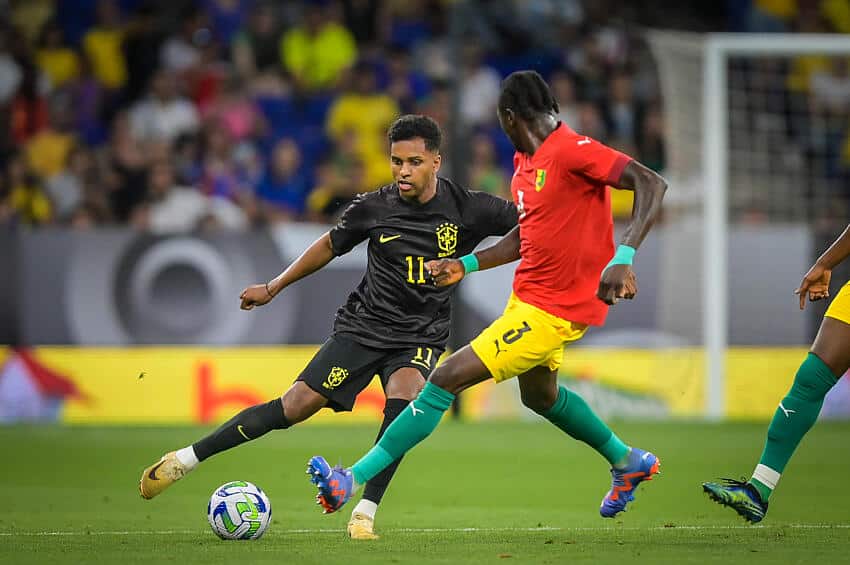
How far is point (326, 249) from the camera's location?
7.34 meters

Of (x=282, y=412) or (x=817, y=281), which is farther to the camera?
(x=282, y=412)

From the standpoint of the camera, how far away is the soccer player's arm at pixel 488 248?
6.63 meters

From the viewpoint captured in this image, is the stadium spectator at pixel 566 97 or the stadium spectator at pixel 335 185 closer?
the stadium spectator at pixel 335 185

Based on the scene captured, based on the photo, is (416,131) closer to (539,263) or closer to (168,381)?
(539,263)

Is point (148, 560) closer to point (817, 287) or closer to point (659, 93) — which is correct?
point (817, 287)

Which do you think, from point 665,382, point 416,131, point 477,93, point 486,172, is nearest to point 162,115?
point 477,93

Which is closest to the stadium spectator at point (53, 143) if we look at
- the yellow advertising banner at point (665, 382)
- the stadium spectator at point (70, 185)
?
the stadium spectator at point (70, 185)

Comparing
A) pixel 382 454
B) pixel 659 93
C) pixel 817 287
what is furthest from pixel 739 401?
pixel 382 454

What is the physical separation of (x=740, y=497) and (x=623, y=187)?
162 centimetres

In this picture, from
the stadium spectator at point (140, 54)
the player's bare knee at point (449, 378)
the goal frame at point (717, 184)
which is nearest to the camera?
the player's bare knee at point (449, 378)

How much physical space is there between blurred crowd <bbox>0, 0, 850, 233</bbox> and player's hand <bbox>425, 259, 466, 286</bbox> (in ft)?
27.5

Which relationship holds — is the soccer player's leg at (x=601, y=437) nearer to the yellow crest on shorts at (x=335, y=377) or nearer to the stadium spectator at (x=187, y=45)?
the yellow crest on shorts at (x=335, y=377)

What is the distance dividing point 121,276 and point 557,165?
8.68m

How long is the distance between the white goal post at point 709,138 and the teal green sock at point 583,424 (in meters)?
7.34
